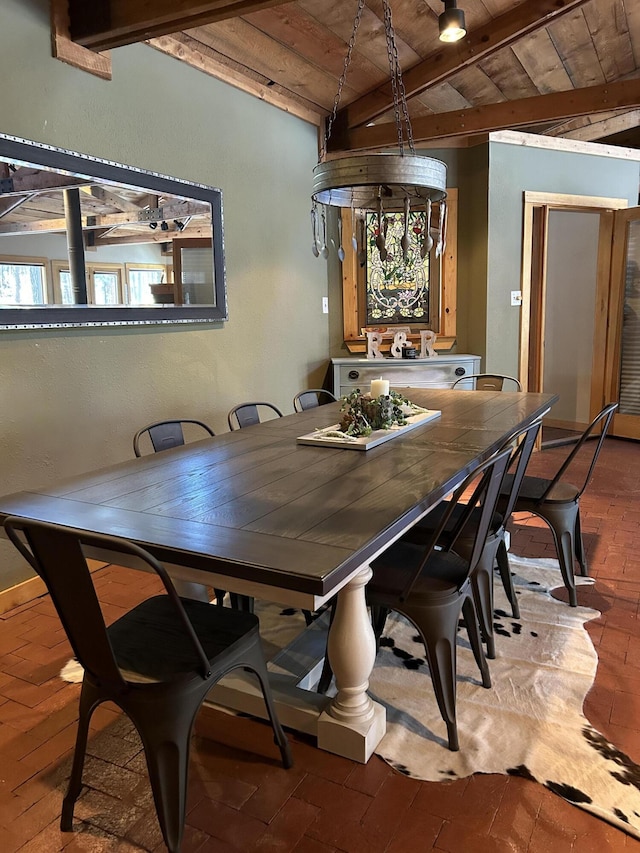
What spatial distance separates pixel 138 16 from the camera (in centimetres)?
279

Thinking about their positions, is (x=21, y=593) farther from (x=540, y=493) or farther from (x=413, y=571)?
(x=540, y=493)

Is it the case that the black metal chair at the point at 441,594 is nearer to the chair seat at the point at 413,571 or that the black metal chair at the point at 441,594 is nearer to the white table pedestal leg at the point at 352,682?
the chair seat at the point at 413,571

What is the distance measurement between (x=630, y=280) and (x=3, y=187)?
520cm

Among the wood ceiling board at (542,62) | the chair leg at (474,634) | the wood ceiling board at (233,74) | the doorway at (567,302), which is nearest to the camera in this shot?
the chair leg at (474,634)

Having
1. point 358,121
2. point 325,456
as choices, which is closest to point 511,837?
point 325,456

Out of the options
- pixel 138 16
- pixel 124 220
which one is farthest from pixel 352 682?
pixel 138 16

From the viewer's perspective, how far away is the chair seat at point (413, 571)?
182 centimetres

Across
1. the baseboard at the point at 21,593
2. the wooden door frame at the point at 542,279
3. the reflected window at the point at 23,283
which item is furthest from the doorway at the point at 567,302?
the baseboard at the point at 21,593

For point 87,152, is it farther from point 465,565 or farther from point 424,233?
point 465,565

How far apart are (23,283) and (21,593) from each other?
4.48ft

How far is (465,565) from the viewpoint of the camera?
2.01 metres

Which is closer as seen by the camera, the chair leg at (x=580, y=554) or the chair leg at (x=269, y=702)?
the chair leg at (x=269, y=702)

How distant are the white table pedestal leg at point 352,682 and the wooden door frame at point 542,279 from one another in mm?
4162

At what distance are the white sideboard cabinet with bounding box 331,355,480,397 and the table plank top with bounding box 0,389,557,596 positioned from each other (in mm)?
2203
